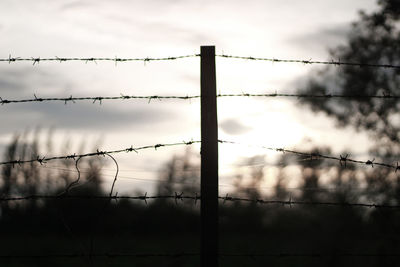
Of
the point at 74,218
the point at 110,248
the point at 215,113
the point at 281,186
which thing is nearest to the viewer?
the point at 215,113

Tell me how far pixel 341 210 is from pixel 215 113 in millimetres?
11502

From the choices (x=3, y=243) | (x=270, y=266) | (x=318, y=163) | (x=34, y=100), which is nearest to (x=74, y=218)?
(x=270, y=266)

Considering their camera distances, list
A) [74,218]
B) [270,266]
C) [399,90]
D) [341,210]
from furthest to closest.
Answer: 1. [270,266]
2. [74,218]
3. [341,210]
4. [399,90]

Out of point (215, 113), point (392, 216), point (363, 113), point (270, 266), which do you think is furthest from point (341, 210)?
point (215, 113)

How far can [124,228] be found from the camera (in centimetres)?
2547

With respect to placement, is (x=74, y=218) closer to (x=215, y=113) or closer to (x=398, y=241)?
(x=398, y=241)

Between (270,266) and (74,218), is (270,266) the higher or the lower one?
the lower one

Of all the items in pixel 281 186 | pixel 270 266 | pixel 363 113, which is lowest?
pixel 270 266

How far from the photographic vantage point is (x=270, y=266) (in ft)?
72.5

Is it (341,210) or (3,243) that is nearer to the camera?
(341,210)

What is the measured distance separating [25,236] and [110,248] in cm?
492

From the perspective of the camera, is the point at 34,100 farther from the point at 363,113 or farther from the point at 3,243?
the point at 3,243

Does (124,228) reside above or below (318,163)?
below

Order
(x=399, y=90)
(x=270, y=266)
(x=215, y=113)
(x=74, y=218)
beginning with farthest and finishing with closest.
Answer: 1. (x=270, y=266)
2. (x=74, y=218)
3. (x=399, y=90)
4. (x=215, y=113)
